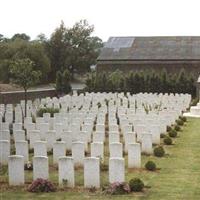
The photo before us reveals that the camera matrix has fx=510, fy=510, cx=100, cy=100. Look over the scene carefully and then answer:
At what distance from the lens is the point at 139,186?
38.3ft

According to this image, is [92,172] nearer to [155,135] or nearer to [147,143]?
[147,143]

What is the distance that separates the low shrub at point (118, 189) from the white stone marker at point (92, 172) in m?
0.42

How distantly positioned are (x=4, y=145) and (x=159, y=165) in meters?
4.49

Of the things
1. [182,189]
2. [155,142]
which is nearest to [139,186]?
[182,189]

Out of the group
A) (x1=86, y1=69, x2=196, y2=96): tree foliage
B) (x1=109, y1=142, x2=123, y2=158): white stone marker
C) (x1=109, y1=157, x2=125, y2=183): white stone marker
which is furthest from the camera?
(x1=86, y1=69, x2=196, y2=96): tree foliage

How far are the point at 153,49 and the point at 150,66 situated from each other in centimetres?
237

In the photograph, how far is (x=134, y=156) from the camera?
14.2 m

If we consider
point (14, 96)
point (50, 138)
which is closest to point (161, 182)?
point (50, 138)

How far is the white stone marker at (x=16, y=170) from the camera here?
12.2 metres

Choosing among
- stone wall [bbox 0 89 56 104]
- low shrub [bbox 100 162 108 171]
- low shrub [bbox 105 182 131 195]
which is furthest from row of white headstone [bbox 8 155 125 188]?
stone wall [bbox 0 89 56 104]

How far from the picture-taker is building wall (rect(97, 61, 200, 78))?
2263 inches

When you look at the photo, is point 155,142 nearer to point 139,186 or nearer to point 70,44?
point 139,186

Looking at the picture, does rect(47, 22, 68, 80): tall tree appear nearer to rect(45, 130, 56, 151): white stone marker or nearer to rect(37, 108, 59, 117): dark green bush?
rect(37, 108, 59, 117): dark green bush

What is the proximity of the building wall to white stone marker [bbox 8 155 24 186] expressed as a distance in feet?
152
